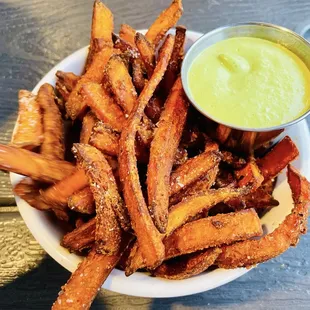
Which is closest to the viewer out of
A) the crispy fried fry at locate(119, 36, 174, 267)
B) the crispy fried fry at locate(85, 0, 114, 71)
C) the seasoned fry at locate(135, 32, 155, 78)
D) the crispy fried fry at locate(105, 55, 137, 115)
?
the crispy fried fry at locate(119, 36, 174, 267)

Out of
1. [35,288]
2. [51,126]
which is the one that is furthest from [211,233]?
[35,288]

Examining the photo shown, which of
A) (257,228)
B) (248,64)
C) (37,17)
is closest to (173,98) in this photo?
(248,64)

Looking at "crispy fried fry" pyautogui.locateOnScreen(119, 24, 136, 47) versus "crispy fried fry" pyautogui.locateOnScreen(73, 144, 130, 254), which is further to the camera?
"crispy fried fry" pyautogui.locateOnScreen(119, 24, 136, 47)

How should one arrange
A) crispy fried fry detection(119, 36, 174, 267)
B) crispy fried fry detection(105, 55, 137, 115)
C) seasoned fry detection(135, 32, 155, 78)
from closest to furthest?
crispy fried fry detection(119, 36, 174, 267), crispy fried fry detection(105, 55, 137, 115), seasoned fry detection(135, 32, 155, 78)

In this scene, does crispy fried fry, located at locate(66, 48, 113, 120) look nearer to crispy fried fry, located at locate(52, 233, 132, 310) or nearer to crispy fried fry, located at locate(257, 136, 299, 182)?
crispy fried fry, located at locate(52, 233, 132, 310)

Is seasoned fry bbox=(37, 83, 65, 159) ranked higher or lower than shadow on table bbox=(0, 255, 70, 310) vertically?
higher

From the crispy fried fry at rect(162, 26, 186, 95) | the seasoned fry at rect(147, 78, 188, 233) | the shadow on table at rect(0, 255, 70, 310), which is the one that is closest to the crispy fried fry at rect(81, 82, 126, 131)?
the seasoned fry at rect(147, 78, 188, 233)

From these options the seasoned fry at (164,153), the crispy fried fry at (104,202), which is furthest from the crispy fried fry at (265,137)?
the crispy fried fry at (104,202)

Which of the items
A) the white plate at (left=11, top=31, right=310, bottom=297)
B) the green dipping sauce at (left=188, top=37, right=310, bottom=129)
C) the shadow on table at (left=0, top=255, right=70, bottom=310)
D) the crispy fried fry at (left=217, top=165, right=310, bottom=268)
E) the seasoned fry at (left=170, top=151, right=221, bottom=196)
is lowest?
the shadow on table at (left=0, top=255, right=70, bottom=310)
